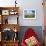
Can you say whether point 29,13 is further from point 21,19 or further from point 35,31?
point 35,31

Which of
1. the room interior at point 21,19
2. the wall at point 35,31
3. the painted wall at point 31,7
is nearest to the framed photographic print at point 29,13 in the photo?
the room interior at point 21,19

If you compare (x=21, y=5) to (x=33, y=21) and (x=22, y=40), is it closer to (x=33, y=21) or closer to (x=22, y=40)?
(x=33, y=21)

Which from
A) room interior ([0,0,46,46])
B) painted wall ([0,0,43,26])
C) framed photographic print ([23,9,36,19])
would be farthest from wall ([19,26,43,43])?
framed photographic print ([23,9,36,19])

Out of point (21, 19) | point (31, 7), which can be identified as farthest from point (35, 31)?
point (31, 7)

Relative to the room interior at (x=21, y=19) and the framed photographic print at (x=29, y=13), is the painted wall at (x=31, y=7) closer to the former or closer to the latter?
the room interior at (x=21, y=19)

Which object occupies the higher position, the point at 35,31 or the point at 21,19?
the point at 21,19

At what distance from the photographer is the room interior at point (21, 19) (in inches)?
223

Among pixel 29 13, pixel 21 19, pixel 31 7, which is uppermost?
pixel 31 7

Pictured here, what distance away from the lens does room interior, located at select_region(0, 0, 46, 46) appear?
5656 mm

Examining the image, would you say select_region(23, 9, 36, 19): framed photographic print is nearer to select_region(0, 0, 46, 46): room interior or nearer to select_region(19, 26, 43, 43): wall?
select_region(0, 0, 46, 46): room interior

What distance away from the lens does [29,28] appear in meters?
5.67

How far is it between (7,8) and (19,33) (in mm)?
1013

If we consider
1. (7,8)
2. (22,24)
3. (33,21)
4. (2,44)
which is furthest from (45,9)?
(2,44)

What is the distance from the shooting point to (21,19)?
5.72 metres
